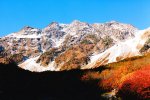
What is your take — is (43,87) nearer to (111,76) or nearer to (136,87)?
(111,76)

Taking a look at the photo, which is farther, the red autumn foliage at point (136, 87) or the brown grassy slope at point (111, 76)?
the brown grassy slope at point (111, 76)

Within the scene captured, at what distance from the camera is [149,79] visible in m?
33.0

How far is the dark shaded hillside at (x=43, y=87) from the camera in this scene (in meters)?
36.8

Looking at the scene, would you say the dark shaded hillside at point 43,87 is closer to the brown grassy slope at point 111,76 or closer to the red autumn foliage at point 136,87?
the brown grassy slope at point 111,76

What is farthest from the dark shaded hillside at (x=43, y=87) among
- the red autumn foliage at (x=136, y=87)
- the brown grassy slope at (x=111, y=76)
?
the red autumn foliage at (x=136, y=87)

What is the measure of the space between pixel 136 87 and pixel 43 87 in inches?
487

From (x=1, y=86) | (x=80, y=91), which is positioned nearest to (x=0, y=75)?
(x=1, y=86)

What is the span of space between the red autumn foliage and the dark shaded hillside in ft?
10.8

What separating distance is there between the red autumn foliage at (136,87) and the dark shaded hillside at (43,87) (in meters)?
3.28

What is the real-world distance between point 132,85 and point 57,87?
10.7 meters

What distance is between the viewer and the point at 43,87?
40562 millimetres

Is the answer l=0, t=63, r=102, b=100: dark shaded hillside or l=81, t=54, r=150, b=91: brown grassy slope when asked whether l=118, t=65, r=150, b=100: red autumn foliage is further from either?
l=0, t=63, r=102, b=100: dark shaded hillside

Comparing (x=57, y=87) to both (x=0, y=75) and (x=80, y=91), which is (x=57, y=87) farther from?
(x=0, y=75)

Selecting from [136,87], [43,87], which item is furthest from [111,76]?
[136,87]
